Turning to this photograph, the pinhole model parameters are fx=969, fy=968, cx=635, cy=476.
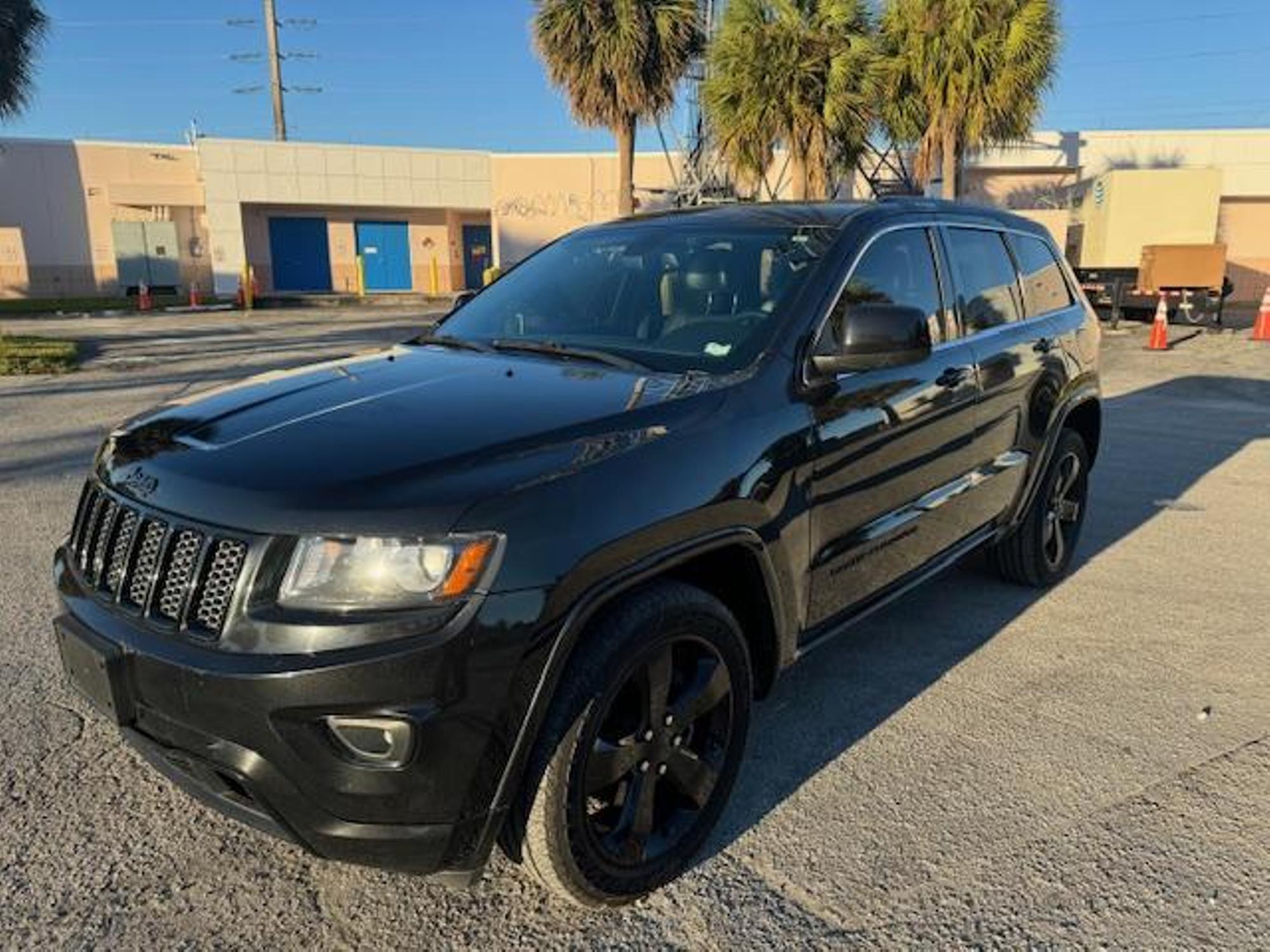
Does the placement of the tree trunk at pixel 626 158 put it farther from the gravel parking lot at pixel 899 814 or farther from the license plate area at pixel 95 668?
the license plate area at pixel 95 668

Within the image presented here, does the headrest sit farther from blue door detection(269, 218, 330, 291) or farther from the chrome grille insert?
blue door detection(269, 218, 330, 291)

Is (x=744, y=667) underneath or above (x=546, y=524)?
underneath

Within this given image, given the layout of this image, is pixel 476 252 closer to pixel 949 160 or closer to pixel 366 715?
pixel 949 160

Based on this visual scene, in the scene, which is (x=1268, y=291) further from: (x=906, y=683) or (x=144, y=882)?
(x=144, y=882)

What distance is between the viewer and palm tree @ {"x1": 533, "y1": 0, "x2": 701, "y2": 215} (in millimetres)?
22000

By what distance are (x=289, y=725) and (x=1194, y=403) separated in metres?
11.8

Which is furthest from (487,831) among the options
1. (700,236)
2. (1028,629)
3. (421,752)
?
(1028,629)

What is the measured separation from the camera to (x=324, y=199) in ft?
106

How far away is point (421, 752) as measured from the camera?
79.6 inches

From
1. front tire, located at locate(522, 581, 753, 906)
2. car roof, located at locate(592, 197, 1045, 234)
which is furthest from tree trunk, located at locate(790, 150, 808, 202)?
front tire, located at locate(522, 581, 753, 906)

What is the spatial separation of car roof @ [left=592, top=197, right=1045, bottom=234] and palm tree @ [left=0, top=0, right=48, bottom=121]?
22536 mm

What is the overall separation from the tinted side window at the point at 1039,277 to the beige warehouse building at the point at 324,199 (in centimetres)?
2558

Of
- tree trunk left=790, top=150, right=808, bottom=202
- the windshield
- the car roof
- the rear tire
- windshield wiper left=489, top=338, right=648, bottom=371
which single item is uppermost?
tree trunk left=790, top=150, right=808, bottom=202

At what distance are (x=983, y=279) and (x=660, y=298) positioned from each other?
167cm
